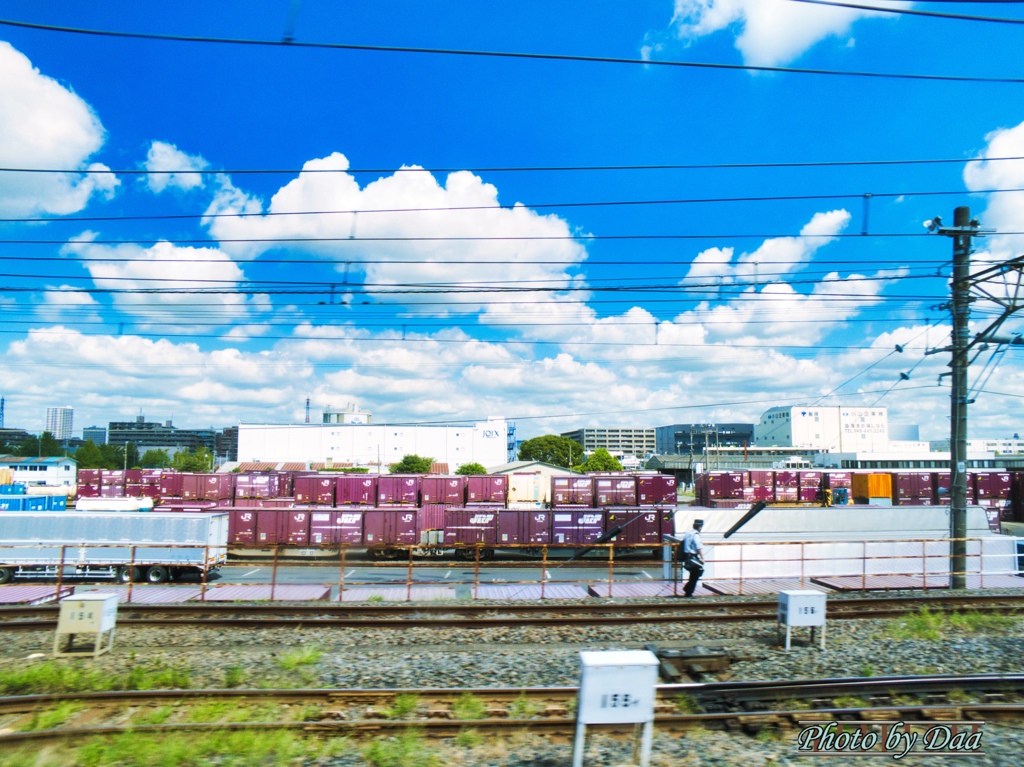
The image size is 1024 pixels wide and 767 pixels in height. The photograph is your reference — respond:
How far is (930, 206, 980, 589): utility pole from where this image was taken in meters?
14.1

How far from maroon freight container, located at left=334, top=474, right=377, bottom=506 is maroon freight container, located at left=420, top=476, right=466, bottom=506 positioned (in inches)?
110

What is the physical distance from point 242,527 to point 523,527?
12.4 meters

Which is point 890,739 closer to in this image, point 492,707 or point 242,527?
point 492,707

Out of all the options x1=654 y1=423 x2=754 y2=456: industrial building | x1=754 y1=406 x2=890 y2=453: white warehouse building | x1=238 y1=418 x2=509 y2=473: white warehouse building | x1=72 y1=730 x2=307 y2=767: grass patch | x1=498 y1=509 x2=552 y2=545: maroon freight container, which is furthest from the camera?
x1=654 y1=423 x2=754 y2=456: industrial building

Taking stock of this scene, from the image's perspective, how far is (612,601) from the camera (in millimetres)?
13531

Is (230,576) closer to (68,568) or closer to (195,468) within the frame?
(68,568)

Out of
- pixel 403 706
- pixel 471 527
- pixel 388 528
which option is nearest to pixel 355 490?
pixel 388 528

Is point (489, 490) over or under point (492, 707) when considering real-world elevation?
over

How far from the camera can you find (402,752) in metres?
6.15

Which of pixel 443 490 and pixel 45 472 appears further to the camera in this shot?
pixel 45 472

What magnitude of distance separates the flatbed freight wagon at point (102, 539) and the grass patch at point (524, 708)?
592 inches

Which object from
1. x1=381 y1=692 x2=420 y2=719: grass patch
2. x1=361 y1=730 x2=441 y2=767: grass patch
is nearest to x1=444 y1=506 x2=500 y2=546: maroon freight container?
x1=381 y1=692 x2=420 y2=719: grass patch

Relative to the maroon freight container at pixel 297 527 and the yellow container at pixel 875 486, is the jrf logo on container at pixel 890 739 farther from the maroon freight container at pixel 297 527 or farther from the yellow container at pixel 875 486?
the yellow container at pixel 875 486

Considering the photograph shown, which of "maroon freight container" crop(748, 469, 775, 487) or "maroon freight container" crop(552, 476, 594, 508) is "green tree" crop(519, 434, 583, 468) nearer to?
"maroon freight container" crop(748, 469, 775, 487)
